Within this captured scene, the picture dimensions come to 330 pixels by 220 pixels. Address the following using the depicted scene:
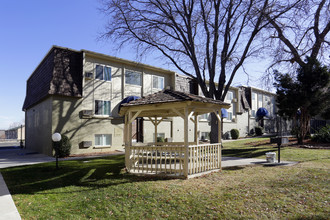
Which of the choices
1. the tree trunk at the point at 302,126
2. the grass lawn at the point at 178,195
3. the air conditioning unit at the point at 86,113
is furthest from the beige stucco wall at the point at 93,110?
the tree trunk at the point at 302,126

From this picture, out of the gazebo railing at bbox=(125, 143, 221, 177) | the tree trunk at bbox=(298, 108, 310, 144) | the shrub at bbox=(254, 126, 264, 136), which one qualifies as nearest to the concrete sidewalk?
the gazebo railing at bbox=(125, 143, 221, 177)

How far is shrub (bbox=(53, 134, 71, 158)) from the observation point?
14.8 m

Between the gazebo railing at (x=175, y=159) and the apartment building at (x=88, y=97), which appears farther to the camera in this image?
the apartment building at (x=88, y=97)

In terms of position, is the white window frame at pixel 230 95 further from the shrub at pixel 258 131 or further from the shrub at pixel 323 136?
the shrub at pixel 323 136

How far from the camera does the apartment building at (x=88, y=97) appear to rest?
15.9 meters

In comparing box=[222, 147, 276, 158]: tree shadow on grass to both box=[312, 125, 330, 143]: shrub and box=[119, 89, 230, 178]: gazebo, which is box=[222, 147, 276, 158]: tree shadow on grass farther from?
box=[119, 89, 230, 178]: gazebo

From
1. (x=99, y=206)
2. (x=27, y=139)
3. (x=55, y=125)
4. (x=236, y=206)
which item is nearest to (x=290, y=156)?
(x=236, y=206)

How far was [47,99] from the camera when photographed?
16859mm

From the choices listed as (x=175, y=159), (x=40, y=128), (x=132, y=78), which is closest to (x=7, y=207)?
(x=175, y=159)

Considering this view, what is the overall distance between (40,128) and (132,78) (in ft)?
28.3

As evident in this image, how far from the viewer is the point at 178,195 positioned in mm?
6027

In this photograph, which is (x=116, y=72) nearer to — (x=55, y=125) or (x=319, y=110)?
(x=55, y=125)

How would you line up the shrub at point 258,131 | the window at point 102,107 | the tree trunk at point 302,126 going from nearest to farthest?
1. the tree trunk at point 302,126
2. the window at point 102,107
3. the shrub at point 258,131

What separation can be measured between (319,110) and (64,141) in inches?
716
